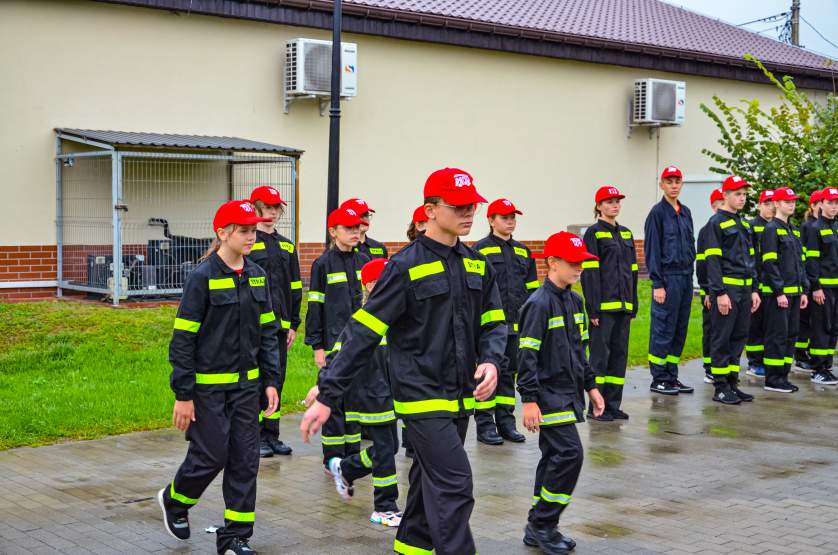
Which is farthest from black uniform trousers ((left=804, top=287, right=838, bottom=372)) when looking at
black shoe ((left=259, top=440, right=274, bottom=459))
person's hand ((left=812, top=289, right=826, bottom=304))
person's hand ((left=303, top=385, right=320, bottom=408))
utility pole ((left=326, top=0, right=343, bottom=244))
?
person's hand ((left=303, top=385, right=320, bottom=408))

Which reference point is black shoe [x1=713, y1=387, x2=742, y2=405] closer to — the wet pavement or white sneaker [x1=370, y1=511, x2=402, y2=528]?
the wet pavement

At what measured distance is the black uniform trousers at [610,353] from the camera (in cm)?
1037

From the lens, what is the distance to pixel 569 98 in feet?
77.5

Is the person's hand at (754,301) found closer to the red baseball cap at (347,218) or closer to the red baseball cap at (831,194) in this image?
the red baseball cap at (831,194)

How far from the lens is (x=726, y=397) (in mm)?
11445

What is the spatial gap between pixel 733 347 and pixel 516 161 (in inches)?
455

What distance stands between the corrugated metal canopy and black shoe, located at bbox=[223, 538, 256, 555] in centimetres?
1017

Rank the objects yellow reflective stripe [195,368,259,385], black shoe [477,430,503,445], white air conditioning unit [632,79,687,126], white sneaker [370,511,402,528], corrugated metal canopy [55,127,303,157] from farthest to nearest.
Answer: white air conditioning unit [632,79,687,126]
corrugated metal canopy [55,127,303,157]
black shoe [477,430,503,445]
white sneaker [370,511,402,528]
yellow reflective stripe [195,368,259,385]

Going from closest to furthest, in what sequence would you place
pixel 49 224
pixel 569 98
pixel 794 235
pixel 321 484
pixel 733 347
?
pixel 321 484
pixel 733 347
pixel 794 235
pixel 49 224
pixel 569 98

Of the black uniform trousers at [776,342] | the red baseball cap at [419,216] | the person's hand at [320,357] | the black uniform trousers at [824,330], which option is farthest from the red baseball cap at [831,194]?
the person's hand at [320,357]

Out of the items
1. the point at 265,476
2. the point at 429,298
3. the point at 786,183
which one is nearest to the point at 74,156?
the point at 265,476

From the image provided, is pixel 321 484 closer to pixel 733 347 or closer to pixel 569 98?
pixel 733 347

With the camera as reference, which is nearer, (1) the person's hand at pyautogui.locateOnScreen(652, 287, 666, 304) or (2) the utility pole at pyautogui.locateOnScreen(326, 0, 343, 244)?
(1) the person's hand at pyautogui.locateOnScreen(652, 287, 666, 304)

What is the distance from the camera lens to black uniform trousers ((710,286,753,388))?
451 inches
